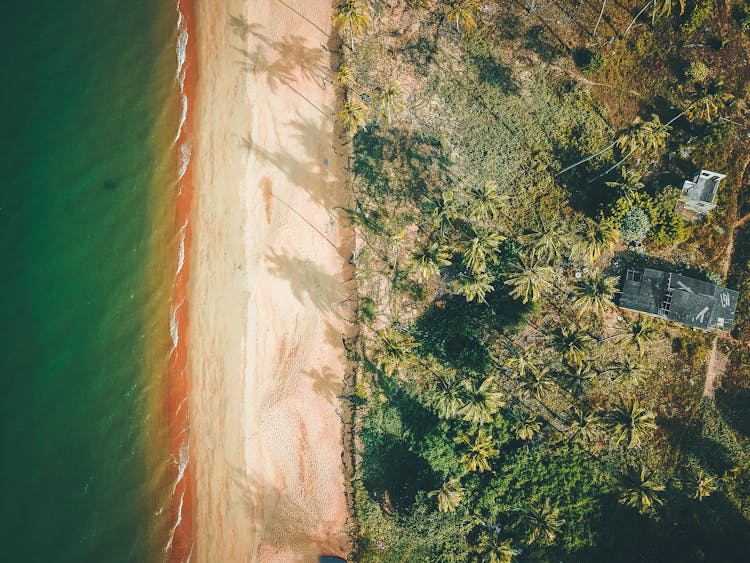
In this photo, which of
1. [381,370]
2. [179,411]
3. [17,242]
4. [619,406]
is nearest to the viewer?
[619,406]

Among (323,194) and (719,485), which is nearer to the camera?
(719,485)

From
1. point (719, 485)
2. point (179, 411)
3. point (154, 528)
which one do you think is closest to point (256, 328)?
point (179, 411)

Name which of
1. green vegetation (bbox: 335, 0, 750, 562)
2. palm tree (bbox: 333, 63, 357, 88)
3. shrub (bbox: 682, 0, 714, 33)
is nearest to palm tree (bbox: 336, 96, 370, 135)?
green vegetation (bbox: 335, 0, 750, 562)

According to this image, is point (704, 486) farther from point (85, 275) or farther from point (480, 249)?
point (85, 275)

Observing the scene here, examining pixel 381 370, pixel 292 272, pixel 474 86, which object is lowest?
pixel 381 370

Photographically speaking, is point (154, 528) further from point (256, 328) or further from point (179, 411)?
point (256, 328)

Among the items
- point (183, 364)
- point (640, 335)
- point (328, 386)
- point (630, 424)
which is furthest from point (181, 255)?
point (630, 424)
